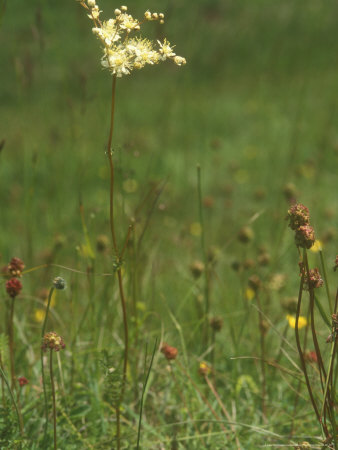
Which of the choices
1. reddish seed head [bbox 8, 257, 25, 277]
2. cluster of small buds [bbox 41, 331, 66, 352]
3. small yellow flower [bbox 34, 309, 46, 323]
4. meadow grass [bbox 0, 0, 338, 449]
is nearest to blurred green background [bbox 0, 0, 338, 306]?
meadow grass [bbox 0, 0, 338, 449]

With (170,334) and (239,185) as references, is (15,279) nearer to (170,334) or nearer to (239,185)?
(170,334)

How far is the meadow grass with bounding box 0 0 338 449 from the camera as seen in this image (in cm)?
143

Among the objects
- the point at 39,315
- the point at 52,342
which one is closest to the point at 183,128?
the point at 39,315

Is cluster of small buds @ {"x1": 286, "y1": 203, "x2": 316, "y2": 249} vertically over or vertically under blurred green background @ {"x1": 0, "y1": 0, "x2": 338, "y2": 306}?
under

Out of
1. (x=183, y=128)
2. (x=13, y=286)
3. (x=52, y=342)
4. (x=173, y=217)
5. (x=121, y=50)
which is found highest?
(x=183, y=128)

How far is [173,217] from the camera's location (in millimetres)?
3797

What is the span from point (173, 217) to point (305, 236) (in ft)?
9.48

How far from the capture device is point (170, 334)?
1.94 meters

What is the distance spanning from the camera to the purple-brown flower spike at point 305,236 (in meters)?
0.92

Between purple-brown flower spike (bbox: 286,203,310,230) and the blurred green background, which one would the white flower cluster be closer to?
purple-brown flower spike (bbox: 286,203,310,230)

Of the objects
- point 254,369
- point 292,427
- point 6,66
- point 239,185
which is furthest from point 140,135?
point 292,427

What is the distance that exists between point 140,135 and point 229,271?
2427 mm

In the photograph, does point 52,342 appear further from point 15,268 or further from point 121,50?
point 121,50

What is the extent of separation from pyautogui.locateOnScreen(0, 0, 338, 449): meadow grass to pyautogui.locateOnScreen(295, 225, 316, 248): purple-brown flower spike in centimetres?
28
